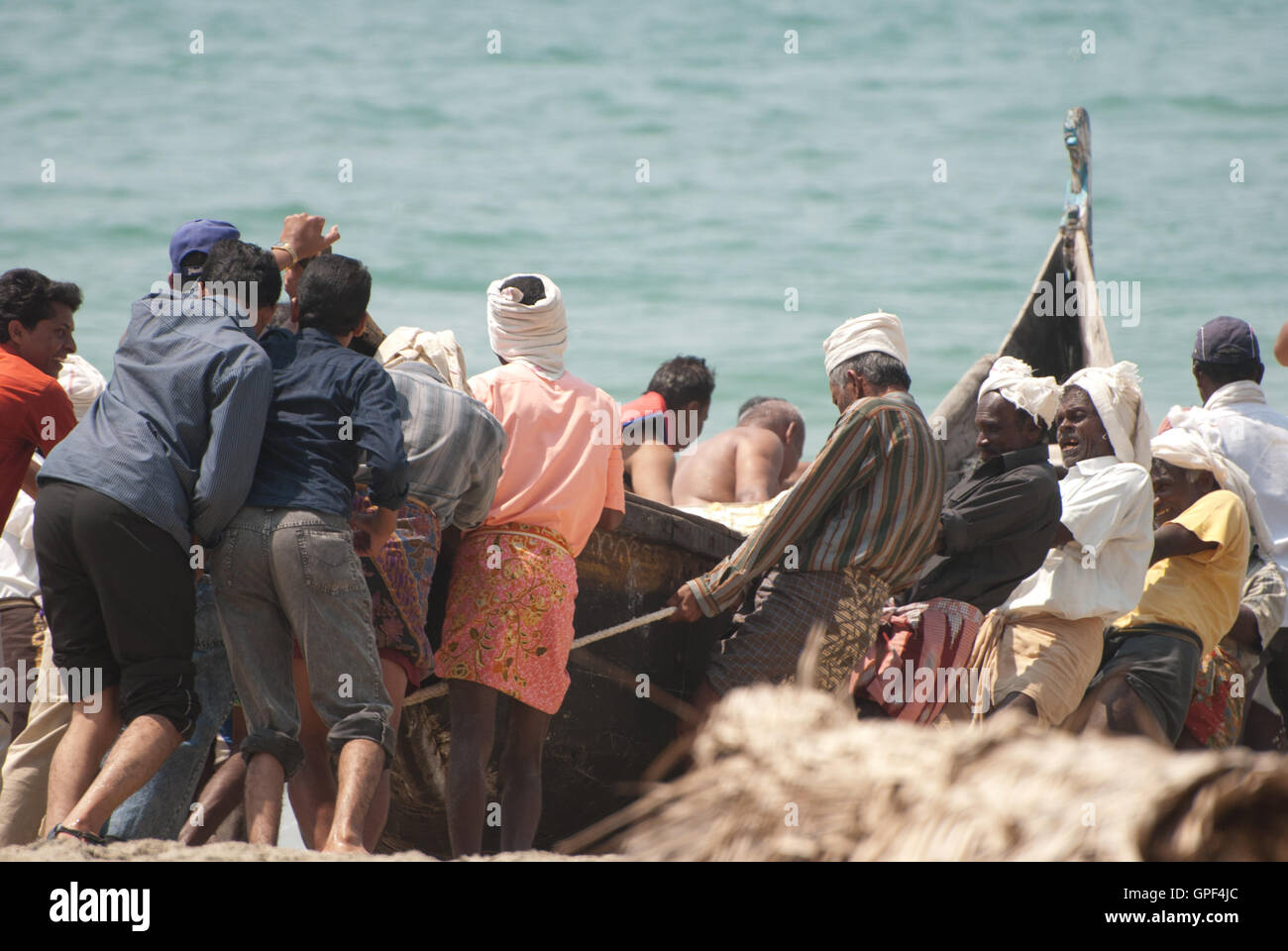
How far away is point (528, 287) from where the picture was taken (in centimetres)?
472

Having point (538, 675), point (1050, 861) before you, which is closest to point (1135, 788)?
point (1050, 861)

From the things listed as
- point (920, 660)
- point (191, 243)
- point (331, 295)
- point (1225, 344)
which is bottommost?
point (920, 660)

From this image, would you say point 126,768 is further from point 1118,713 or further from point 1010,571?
point 1118,713

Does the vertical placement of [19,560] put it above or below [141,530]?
below

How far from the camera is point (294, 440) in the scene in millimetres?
3936

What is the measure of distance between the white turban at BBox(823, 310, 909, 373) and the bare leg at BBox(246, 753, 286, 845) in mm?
2114

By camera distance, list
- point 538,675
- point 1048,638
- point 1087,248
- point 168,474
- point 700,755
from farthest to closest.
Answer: point 1087,248 → point 1048,638 → point 538,675 → point 168,474 → point 700,755

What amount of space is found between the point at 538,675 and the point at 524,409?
807 mm

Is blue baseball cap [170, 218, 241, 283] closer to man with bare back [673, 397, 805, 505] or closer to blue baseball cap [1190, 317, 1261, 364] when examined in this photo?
man with bare back [673, 397, 805, 505]

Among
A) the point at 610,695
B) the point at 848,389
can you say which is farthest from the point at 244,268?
the point at 610,695

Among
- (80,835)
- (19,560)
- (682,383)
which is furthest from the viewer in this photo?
(682,383)

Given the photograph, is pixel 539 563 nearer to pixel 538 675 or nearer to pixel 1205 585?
pixel 538 675

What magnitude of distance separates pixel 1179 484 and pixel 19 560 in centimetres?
395

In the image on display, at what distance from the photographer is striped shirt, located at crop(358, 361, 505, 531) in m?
4.28
